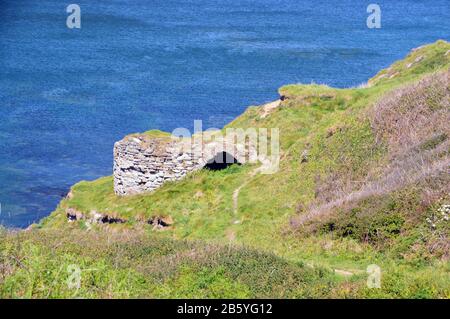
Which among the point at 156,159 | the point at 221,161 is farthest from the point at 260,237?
the point at 156,159

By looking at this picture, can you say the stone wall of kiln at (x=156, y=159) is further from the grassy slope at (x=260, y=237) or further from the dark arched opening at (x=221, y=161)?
the grassy slope at (x=260, y=237)

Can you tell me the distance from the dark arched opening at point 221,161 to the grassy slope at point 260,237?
427 mm

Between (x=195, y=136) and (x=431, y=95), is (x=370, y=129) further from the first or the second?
(x=195, y=136)

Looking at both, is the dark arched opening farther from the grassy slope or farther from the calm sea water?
the calm sea water

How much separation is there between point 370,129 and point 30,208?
3173cm

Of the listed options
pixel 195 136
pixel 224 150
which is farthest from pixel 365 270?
pixel 195 136

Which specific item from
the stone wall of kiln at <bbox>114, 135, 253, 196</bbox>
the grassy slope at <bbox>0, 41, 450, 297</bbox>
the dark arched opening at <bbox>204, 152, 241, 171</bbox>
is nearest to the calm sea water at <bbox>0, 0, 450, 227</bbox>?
the stone wall of kiln at <bbox>114, 135, 253, 196</bbox>

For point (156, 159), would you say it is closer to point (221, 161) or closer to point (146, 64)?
point (221, 161)

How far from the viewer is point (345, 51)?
96.9 m

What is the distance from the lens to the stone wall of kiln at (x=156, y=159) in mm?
37219

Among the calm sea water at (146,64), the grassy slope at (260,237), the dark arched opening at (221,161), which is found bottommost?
the grassy slope at (260,237)

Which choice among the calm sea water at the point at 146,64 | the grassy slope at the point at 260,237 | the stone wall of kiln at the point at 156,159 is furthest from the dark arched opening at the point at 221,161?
the calm sea water at the point at 146,64

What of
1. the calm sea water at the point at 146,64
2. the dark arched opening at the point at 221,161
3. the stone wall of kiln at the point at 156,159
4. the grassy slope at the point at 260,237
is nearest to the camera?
the grassy slope at the point at 260,237
